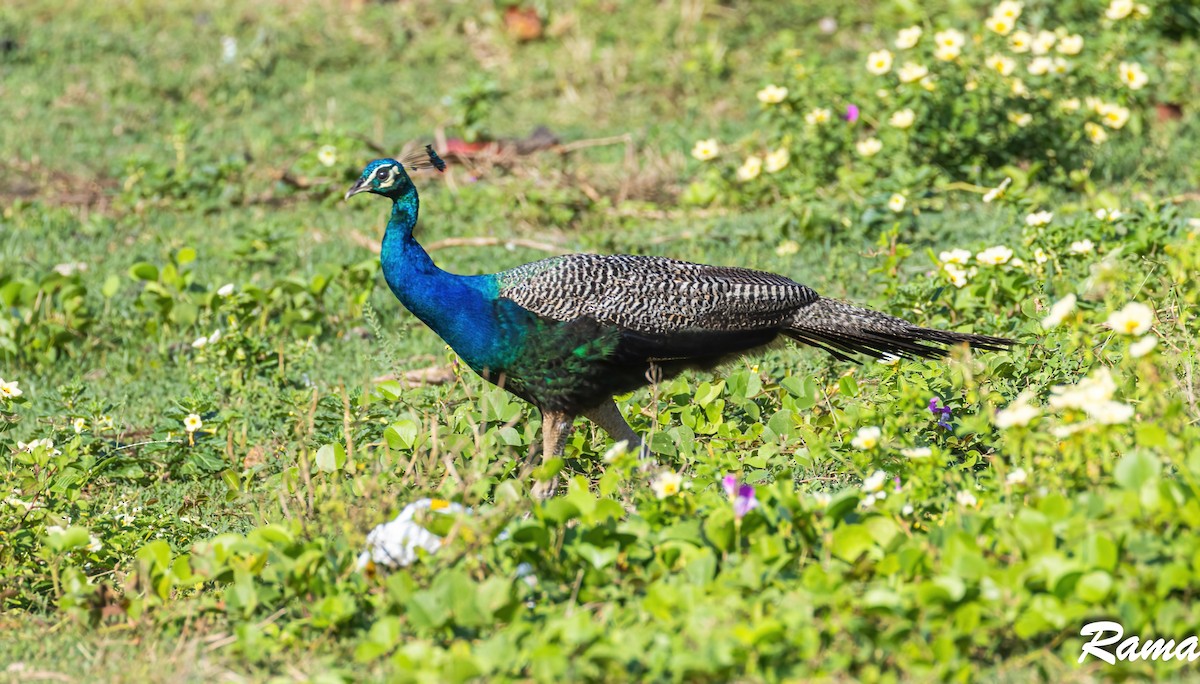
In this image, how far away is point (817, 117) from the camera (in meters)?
6.94

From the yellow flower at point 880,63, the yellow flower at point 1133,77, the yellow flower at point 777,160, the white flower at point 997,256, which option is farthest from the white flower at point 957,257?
the yellow flower at point 1133,77

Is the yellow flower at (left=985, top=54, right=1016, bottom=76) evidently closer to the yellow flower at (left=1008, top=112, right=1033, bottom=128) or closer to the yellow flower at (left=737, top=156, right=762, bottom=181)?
the yellow flower at (left=1008, top=112, right=1033, bottom=128)

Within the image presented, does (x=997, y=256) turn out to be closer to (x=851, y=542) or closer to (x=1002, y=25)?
(x=1002, y=25)

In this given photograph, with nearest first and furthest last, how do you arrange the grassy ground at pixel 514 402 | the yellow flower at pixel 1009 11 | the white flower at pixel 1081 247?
1. the grassy ground at pixel 514 402
2. the white flower at pixel 1081 247
3. the yellow flower at pixel 1009 11

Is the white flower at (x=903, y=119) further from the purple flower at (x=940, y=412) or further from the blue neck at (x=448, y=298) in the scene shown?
the blue neck at (x=448, y=298)

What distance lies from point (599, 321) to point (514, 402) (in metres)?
0.51

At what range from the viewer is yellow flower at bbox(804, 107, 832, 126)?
6938 millimetres

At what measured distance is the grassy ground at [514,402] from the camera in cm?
312

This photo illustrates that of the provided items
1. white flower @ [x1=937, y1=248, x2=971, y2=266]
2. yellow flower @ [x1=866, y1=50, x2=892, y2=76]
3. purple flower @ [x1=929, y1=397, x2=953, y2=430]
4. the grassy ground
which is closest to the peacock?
the grassy ground

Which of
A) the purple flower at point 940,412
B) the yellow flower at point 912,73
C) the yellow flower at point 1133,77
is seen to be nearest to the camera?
the purple flower at point 940,412

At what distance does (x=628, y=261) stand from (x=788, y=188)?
253 centimetres

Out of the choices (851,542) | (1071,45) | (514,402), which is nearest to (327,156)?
(514,402)

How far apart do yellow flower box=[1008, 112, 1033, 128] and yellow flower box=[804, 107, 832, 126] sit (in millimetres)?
848

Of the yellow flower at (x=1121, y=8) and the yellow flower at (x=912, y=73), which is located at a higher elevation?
the yellow flower at (x=912, y=73)
